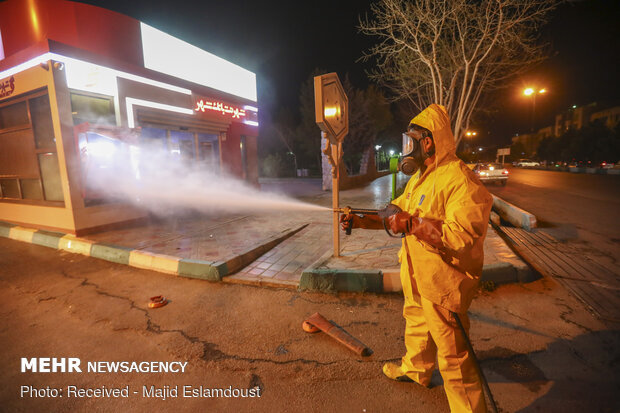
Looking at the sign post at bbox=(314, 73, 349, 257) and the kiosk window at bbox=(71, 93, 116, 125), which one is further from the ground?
the kiosk window at bbox=(71, 93, 116, 125)

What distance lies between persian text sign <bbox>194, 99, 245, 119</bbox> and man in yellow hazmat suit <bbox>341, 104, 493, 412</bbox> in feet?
37.4

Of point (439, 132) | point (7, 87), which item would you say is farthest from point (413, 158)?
point (7, 87)

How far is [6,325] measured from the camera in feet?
12.2

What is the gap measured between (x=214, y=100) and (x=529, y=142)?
89.3 metres

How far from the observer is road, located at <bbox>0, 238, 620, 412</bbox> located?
2379 millimetres

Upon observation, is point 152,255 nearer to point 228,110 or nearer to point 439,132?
point 439,132

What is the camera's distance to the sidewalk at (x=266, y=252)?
4410mm

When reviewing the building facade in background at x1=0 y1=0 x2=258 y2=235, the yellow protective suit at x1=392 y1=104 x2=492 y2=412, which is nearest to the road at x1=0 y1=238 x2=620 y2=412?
the yellow protective suit at x1=392 y1=104 x2=492 y2=412

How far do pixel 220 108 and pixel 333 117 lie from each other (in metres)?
9.13

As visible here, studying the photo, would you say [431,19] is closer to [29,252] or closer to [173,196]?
[173,196]

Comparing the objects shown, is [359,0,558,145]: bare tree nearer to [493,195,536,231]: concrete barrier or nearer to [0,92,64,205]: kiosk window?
[493,195,536,231]: concrete barrier

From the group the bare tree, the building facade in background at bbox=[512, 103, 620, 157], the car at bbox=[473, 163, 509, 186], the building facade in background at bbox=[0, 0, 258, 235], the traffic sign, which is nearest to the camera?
the traffic sign

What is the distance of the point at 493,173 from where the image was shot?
18516 millimetres

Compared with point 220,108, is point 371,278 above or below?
below
